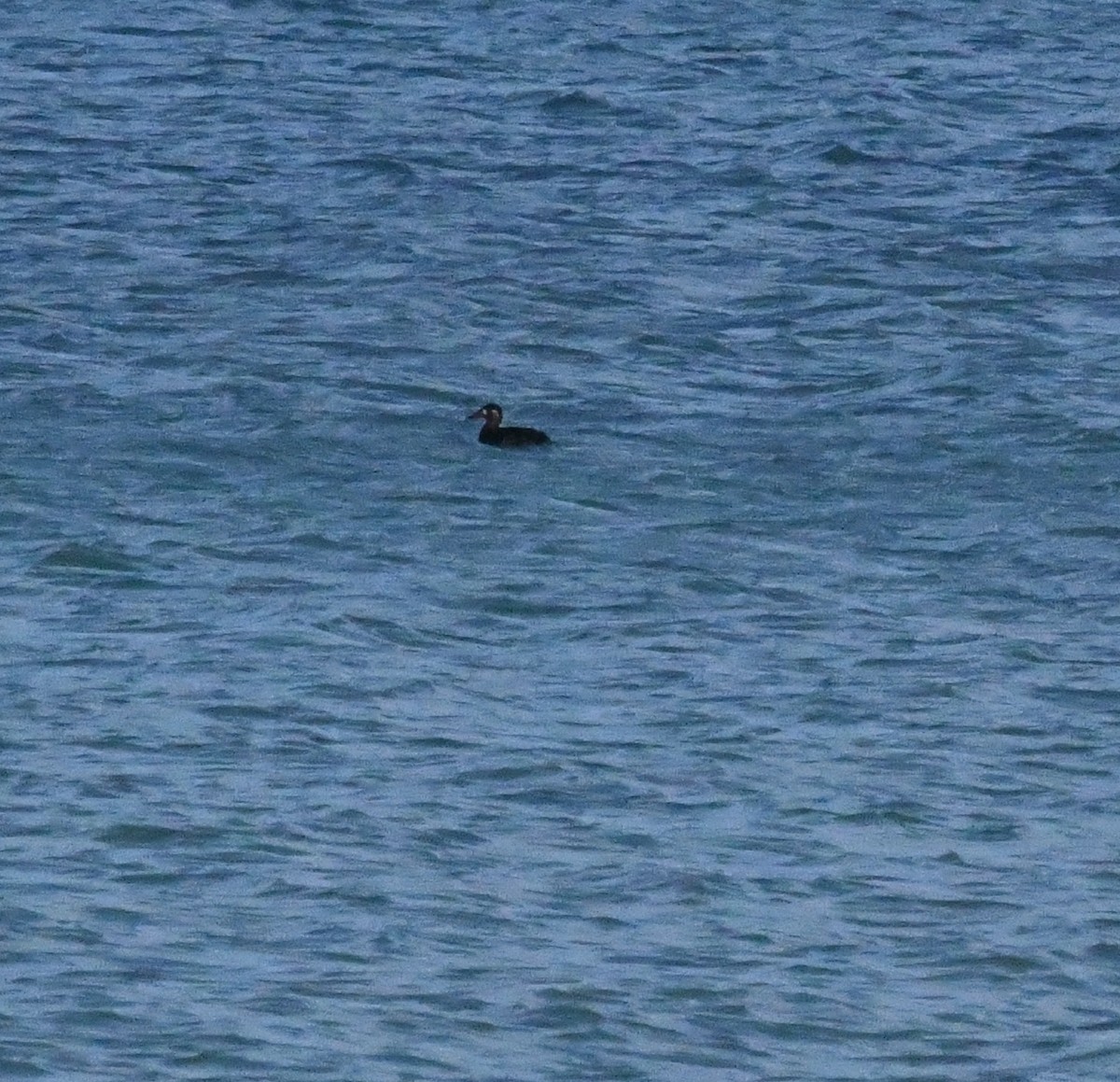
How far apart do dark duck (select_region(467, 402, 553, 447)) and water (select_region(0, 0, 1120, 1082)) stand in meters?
0.17

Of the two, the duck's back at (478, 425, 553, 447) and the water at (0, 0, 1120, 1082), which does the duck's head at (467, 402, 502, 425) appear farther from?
the water at (0, 0, 1120, 1082)

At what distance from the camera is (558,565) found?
54.0 feet

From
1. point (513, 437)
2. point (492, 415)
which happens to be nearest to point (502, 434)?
point (513, 437)

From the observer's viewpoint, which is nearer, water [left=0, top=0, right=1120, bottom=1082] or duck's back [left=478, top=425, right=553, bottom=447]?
water [left=0, top=0, right=1120, bottom=1082]

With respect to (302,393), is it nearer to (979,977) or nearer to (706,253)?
(706,253)

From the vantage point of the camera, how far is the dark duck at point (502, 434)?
1839 centimetres

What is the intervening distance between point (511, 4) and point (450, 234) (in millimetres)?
8254

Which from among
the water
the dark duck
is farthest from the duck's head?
the water

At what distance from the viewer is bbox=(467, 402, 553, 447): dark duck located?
18.4m

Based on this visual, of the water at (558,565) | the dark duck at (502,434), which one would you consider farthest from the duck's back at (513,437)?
the water at (558,565)

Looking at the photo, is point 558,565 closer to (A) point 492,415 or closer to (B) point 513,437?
(B) point 513,437

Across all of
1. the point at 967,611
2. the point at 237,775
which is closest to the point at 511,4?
the point at 967,611

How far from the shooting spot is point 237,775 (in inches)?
530

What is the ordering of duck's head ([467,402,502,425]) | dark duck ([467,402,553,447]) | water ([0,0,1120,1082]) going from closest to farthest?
water ([0,0,1120,1082]) → dark duck ([467,402,553,447]) → duck's head ([467,402,502,425])
